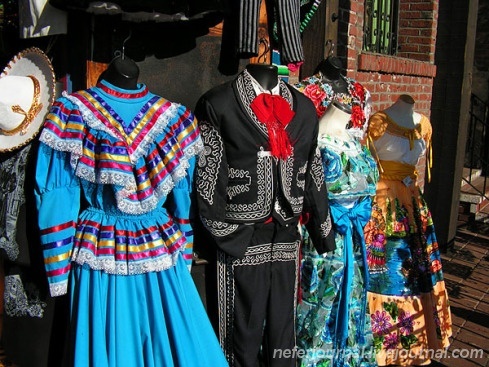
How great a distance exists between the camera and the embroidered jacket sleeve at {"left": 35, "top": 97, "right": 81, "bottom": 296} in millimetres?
2426

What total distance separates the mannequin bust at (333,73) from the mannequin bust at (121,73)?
146cm

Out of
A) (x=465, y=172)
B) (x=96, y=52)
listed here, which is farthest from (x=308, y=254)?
(x=465, y=172)

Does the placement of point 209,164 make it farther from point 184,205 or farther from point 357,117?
point 357,117

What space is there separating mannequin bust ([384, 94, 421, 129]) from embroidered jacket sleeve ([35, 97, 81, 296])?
2.31 metres

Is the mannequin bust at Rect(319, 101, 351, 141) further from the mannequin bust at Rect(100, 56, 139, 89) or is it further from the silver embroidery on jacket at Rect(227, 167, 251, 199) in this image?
the mannequin bust at Rect(100, 56, 139, 89)

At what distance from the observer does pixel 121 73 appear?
2.58 m

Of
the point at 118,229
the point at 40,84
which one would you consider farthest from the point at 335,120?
the point at 40,84

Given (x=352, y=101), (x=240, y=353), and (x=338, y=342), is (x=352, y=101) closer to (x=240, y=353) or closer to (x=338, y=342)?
(x=338, y=342)

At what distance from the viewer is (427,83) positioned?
6.38m

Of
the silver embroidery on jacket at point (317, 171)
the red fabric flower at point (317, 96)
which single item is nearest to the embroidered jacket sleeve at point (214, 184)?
the silver embroidery on jacket at point (317, 171)

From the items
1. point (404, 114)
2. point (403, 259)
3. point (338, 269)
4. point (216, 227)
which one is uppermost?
point (404, 114)

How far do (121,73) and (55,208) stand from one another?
65 centimetres

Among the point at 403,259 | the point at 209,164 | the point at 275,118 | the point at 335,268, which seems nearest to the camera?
the point at 209,164

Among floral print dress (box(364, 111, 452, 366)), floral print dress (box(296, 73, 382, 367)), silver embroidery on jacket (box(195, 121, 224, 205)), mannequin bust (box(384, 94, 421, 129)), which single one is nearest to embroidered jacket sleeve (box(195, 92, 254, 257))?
silver embroidery on jacket (box(195, 121, 224, 205))
